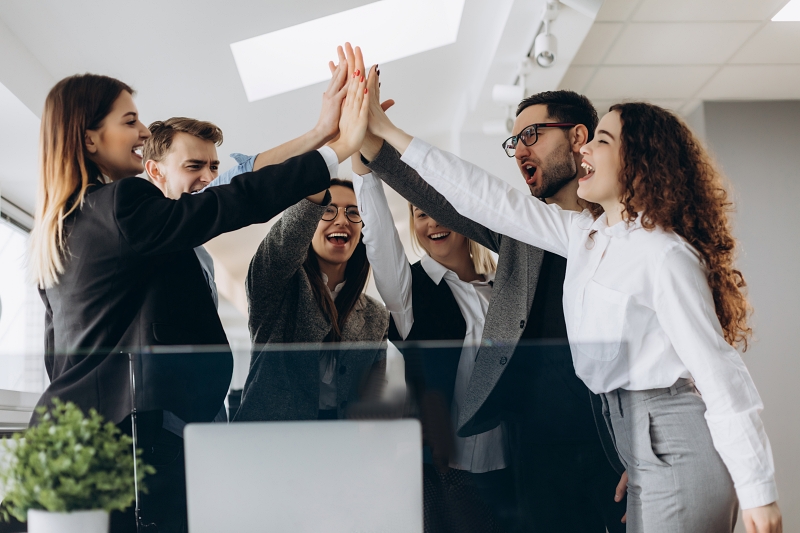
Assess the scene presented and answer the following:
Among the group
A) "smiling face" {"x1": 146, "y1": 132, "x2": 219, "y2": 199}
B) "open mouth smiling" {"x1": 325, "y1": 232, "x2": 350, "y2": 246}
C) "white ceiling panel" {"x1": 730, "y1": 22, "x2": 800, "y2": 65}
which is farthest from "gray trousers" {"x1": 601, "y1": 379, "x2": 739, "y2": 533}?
"white ceiling panel" {"x1": 730, "y1": 22, "x2": 800, "y2": 65}

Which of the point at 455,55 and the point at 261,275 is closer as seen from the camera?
the point at 261,275

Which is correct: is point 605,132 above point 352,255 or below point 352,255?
above

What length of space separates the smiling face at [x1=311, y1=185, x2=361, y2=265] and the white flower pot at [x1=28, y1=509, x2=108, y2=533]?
0.81 metres

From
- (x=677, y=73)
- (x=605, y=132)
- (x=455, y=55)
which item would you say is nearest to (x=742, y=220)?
(x=677, y=73)

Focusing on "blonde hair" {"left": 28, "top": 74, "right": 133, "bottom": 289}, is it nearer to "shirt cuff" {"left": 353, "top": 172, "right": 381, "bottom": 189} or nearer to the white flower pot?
the white flower pot

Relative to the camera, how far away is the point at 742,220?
3953 mm

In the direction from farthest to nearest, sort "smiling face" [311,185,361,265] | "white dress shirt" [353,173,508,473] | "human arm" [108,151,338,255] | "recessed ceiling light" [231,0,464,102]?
"recessed ceiling light" [231,0,464,102] < "smiling face" [311,185,361,265] < "white dress shirt" [353,173,508,473] < "human arm" [108,151,338,255]

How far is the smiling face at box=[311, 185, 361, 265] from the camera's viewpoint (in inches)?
66.3

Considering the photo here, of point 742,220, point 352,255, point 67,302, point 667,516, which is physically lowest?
point 667,516

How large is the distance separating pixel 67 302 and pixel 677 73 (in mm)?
3546

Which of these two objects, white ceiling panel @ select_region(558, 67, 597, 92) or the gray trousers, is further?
white ceiling panel @ select_region(558, 67, 597, 92)

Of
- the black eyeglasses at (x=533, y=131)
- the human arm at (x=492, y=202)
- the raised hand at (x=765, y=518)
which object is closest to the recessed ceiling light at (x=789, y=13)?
the black eyeglasses at (x=533, y=131)

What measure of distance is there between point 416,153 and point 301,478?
69 cm

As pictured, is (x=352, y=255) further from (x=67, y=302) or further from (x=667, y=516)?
(x=667, y=516)
